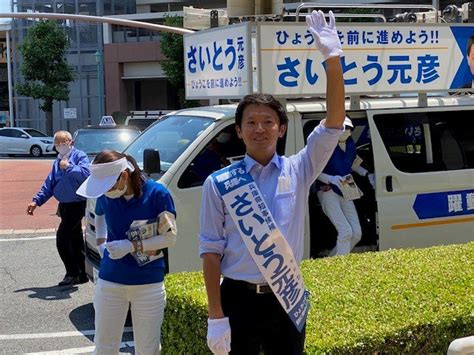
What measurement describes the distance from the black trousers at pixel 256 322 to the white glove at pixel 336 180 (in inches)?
133

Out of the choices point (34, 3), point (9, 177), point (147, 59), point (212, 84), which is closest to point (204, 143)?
point (212, 84)

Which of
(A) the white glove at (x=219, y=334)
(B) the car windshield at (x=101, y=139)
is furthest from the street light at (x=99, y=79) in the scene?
(A) the white glove at (x=219, y=334)

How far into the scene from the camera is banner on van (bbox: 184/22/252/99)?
544 cm

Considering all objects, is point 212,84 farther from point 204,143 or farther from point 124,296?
point 124,296

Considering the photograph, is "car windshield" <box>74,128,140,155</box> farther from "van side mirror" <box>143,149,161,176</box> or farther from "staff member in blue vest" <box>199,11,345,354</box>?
"staff member in blue vest" <box>199,11,345,354</box>

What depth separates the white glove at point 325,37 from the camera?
9.23 feet

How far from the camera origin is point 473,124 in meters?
6.91

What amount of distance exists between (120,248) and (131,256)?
0.10 m

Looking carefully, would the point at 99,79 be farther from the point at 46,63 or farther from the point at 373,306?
the point at 373,306

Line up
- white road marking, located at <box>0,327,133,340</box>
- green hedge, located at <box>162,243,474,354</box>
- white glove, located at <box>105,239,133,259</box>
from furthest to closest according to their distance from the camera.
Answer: white road marking, located at <box>0,327,133,340</box> → white glove, located at <box>105,239,133,259</box> → green hedge, located at <box>162,243,474,354</box>

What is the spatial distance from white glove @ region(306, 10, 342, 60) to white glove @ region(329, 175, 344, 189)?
11.1ft

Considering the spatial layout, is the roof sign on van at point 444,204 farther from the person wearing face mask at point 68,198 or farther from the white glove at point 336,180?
the person wearing face mask at point 68,198

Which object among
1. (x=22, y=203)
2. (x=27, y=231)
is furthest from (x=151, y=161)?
(x=22, y=203)

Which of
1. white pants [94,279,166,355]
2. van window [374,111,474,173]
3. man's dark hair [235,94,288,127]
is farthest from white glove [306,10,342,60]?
van window [374,111,474,173]
